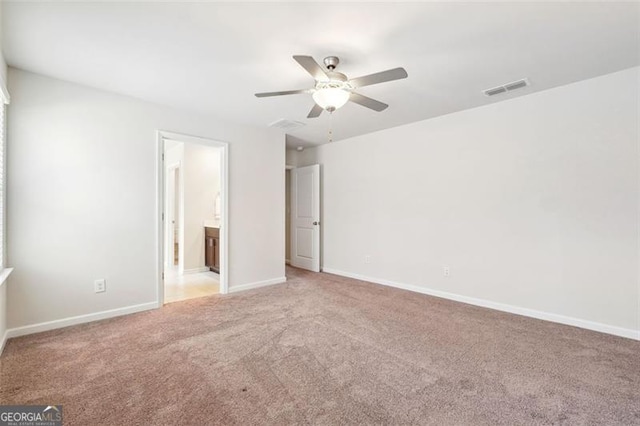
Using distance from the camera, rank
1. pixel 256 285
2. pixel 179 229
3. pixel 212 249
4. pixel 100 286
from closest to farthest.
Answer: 1. pixel 100 286
2. pixel 256 285
3. pixel 212 249
4. pixel 179 229

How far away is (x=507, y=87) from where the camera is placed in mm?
3086

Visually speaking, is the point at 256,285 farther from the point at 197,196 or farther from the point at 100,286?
the point at 197,196

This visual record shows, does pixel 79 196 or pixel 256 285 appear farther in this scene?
pixel 256 285

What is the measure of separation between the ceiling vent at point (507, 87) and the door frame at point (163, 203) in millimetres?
3396

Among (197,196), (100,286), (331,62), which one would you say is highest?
(331,62)

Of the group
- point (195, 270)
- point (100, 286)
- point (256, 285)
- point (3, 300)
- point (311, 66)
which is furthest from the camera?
point (195, 270)

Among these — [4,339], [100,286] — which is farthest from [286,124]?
[4,339]

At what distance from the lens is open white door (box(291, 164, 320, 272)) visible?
566 cm

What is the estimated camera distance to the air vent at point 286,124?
4234 millimetres

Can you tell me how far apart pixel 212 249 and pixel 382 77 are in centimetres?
449

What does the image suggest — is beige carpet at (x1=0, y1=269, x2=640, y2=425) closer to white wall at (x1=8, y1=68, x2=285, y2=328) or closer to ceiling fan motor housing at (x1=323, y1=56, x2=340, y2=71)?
white wall at (x1=8, y1=68, x2=285, y2=328)

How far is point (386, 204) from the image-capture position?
4746 mm

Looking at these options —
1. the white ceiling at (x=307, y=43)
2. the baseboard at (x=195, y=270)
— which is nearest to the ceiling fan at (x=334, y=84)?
the white ceiling at (x=307, y=43)

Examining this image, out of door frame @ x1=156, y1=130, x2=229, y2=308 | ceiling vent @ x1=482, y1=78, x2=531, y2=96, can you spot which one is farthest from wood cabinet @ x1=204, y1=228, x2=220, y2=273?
ceiling vent @ x1=482, y1=78, x2=531, y2=96
